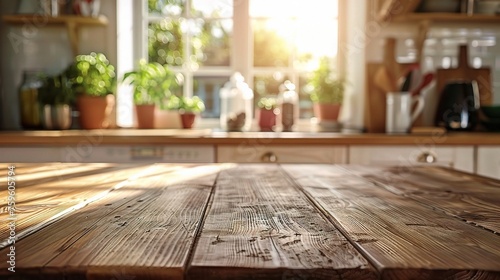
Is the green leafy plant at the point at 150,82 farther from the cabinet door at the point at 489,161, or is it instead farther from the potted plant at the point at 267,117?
the cabinet door at the point at 489,161

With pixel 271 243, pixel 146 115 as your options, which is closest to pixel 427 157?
pixel 146 115

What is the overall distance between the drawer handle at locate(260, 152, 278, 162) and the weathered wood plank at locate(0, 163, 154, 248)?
36.7 inches

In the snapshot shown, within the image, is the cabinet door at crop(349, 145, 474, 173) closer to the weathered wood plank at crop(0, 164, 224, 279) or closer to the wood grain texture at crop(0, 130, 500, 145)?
the wood grain texture at crop(0, 130, 500, 145)

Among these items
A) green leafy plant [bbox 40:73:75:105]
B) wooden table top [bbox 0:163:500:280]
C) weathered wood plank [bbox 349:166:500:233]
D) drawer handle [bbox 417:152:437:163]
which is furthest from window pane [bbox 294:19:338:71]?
wooden table top [bbox 0:163:500:280]

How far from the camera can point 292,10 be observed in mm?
3131

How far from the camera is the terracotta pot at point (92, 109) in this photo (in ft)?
8.87

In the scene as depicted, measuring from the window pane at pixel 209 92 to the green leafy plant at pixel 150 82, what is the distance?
0.22 metres

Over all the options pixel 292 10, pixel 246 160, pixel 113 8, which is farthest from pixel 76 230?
pixel 292 10

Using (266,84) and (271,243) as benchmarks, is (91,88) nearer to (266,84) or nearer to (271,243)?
(266,84)

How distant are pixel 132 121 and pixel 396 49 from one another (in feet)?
4.91

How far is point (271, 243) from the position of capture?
1.94 ft

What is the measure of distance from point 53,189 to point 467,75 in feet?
7.97

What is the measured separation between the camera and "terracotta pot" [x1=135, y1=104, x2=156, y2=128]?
9.28 feet

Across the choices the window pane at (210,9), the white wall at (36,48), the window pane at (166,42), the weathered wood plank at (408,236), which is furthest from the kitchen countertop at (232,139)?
the weathered wood plank at (408,236)
